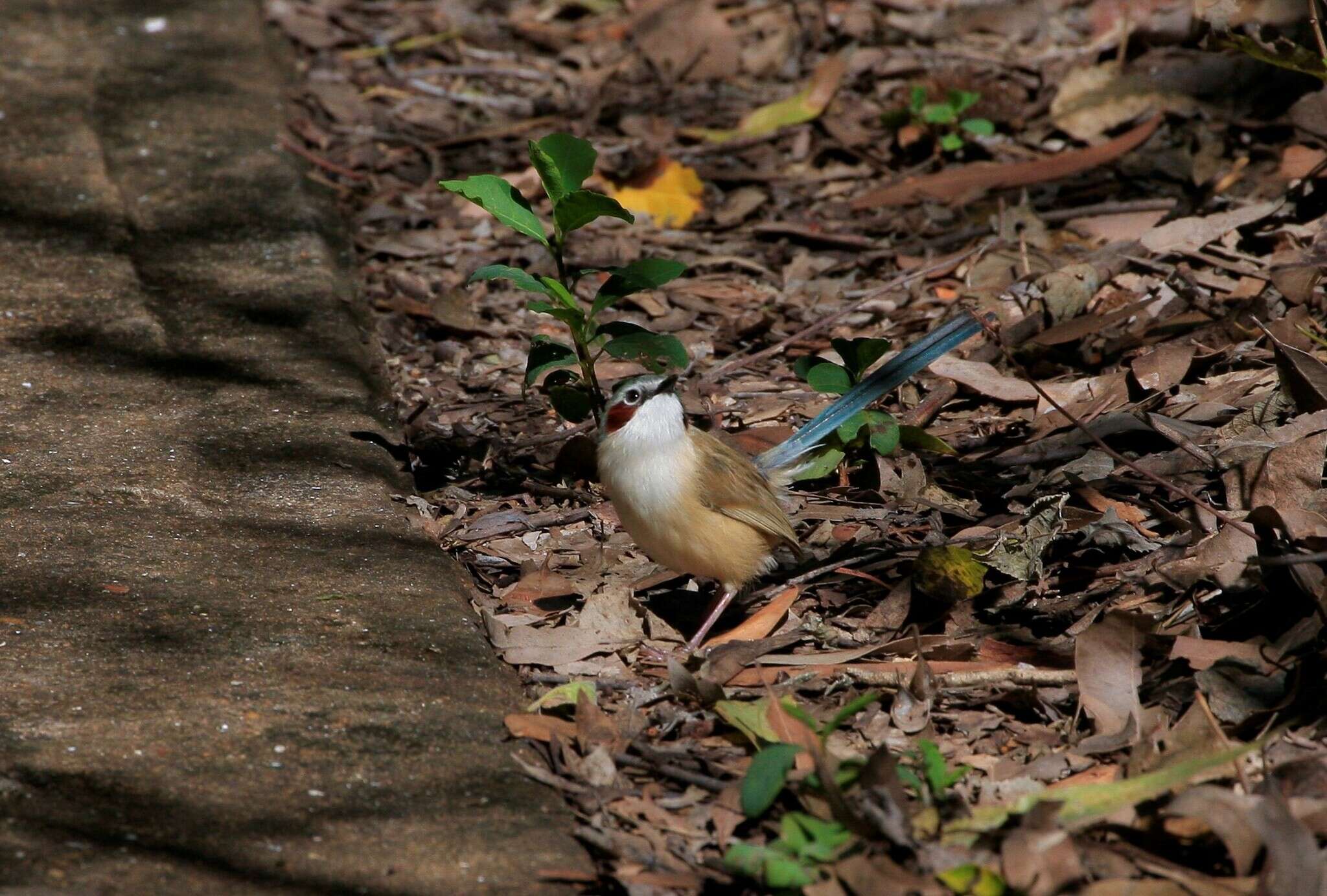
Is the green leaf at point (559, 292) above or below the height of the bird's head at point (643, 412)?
above

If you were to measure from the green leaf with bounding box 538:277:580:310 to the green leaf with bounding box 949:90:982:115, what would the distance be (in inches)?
121

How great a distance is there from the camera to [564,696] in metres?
3.41

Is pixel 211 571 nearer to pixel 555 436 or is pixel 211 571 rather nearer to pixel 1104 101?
pixel 555 436

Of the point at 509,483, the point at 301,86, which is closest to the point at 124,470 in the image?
the point at 509,483

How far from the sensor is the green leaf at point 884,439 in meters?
4.38

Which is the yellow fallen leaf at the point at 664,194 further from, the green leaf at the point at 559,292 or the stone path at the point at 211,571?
the green leaf at the point at 559,292

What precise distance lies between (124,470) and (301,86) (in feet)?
13.2

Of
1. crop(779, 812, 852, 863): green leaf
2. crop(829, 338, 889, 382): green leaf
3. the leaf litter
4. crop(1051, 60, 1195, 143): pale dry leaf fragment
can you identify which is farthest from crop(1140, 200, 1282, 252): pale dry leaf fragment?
crop(779, 812, 852, 863): green leaf

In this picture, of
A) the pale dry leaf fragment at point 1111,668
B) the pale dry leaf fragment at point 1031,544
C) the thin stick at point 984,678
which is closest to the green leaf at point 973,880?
the pale dry leaf fragment at point 1111,668

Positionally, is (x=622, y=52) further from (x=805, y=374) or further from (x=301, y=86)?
(x=805, y=374)

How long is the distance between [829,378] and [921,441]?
1.26 feet

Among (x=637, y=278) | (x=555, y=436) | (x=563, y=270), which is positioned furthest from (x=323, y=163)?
(x=637, y=278)

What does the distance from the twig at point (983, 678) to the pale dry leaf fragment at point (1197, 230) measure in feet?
8.51

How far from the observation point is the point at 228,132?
22.8 ft
